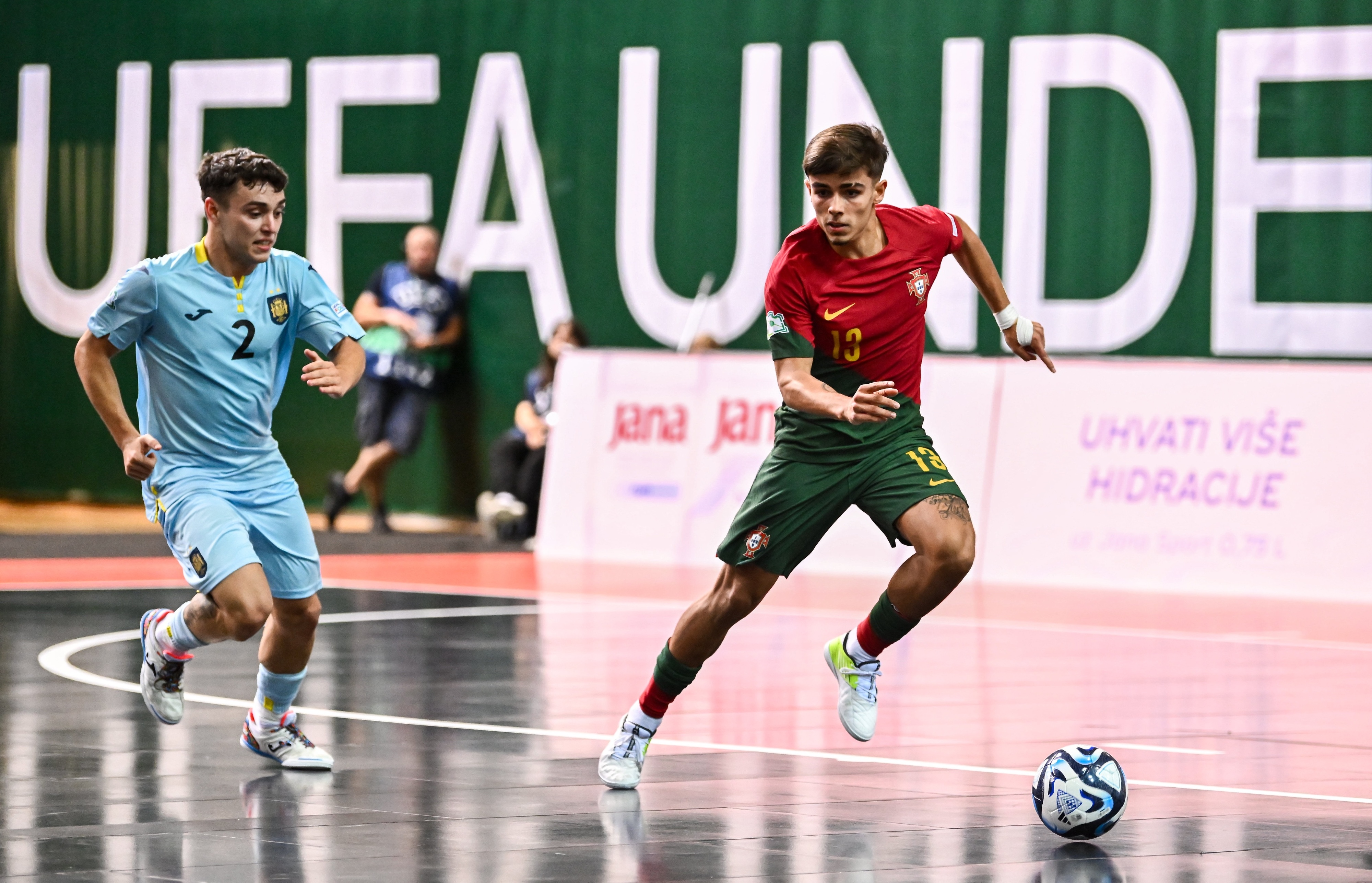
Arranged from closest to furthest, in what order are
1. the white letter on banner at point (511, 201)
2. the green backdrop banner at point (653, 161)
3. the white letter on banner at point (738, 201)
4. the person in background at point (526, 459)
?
the green backdrop banner at point (653, 161), the person in background at point (526, 459), the white letter on banner at point (738, 201), the white letter on banner at point (511, 201)

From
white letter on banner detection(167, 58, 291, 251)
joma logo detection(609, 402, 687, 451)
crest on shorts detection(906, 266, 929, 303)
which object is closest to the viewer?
crest on shorts detection(906, 266, 929, 303)

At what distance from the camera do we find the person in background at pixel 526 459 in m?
17.0

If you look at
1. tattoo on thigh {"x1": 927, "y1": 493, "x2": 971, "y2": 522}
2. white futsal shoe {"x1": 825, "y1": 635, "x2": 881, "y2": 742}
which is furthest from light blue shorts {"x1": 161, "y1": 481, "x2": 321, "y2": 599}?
tattoo on thigh {"x1": 927, "y1": 493, "x2": 971, "y2": 522}

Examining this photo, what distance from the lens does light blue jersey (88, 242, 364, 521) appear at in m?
6.96

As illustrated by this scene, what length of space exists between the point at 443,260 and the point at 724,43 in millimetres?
3129

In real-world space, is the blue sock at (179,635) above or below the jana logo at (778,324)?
below

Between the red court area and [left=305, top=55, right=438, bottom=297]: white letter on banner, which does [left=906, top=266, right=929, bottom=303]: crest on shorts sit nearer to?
the red court area

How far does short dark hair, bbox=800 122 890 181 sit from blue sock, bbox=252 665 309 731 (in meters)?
2.34

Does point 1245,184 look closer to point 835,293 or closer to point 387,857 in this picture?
point 835,293

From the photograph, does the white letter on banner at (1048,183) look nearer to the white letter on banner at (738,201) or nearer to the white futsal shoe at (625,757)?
the white letter on banner at (738,201)

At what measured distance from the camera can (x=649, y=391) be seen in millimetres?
16219

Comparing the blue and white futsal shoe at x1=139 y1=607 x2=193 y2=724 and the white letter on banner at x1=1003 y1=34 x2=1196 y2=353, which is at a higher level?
the white letter on banner at x1=1003 y1=34 x2=1196 y2=353

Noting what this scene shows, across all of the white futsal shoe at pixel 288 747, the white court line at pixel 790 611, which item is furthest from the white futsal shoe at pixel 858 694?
the white court line at pixel 790 611

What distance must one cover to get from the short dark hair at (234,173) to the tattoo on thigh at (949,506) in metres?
2.23
